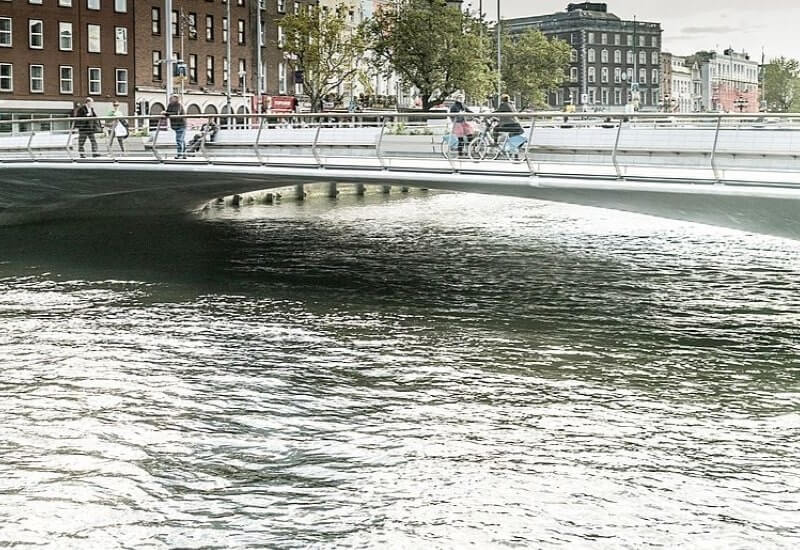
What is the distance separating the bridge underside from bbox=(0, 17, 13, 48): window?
2879cm

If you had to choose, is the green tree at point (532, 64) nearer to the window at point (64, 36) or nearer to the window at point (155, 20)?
the window at point (155, 20)

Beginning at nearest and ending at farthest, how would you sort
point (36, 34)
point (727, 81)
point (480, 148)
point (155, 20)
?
point (480, 148), point (36, 34), point (155, 20), point (727, 81)

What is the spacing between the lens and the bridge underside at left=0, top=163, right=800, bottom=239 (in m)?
16.7

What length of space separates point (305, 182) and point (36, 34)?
41528 mm

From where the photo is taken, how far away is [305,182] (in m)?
23.4

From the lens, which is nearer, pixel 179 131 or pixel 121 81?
pixel 179 131

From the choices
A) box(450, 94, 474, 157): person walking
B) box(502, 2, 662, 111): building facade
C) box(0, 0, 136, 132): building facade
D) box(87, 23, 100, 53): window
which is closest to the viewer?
box(450, 94, 474, 157): person walking

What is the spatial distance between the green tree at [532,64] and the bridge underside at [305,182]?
6446 centimetres

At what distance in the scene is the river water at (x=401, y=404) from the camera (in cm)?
848

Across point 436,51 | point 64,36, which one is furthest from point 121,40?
point 436,51

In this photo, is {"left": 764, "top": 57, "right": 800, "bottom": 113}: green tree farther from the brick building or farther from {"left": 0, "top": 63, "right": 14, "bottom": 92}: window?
{"left": 0, "top": 63, "right": 14, "bottom": 92}: window

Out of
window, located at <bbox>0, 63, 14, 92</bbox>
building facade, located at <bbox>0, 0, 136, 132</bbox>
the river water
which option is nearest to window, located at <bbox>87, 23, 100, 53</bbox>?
building facade, located at <bbox>0, 0, 136, 132</bbox>

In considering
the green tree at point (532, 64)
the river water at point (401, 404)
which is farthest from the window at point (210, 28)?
the river water at point (401, 404)

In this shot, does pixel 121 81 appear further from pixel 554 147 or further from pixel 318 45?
pixel 554 147
